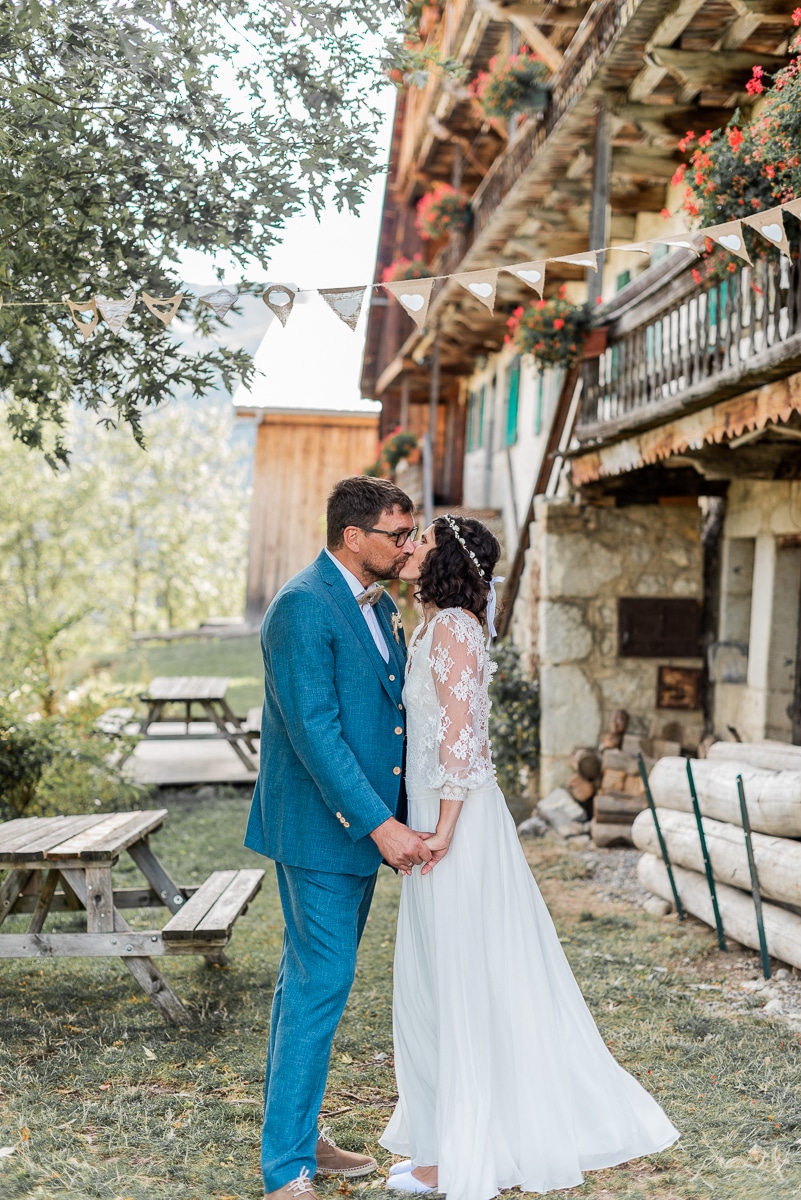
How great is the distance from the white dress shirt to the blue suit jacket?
34mm

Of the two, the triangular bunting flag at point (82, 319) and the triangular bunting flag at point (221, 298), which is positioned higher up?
the triangular bunting flag at point (221, 298)

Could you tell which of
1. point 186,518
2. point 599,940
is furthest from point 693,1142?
point 186,518

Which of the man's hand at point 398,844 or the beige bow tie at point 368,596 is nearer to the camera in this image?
the man's hand at point 398,844

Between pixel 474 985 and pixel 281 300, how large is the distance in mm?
2638

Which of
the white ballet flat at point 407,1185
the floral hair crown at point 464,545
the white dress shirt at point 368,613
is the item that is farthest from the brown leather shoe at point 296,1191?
the floral hair crown at point 464,545

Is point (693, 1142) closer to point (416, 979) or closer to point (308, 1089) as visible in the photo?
point (416, 979)

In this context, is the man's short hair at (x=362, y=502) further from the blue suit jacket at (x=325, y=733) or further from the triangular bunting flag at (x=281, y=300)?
the triangular bunting flag at (x=281, y=300)

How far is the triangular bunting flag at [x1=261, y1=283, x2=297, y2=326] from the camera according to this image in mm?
4441

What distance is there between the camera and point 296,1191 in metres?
3.17

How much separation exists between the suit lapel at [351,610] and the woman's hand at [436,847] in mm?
434

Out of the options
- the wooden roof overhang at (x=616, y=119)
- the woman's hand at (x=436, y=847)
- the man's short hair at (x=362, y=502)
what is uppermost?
the wooden roof overhang at (x=616, y=119)

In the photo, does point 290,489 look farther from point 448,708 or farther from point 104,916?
point 448,708

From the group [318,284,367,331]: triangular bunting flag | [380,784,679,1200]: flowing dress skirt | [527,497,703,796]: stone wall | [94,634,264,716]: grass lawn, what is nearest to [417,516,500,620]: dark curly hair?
[380,784,679,1200]: flowing dress skirt

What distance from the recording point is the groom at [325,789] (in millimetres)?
A: 3229
